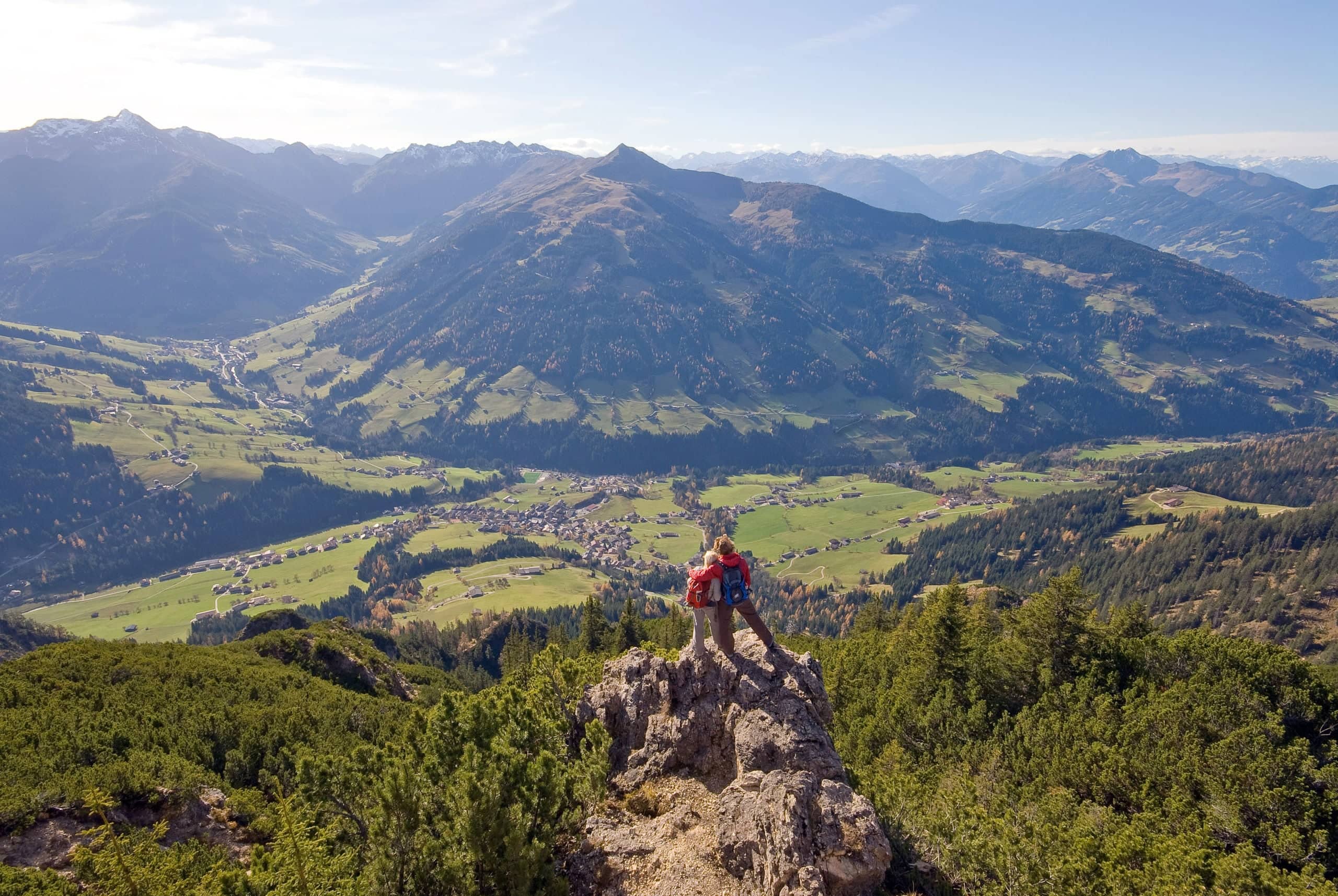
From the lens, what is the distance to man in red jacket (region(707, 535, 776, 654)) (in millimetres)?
33594

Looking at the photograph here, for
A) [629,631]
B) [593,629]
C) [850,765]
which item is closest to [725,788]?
[850,765]

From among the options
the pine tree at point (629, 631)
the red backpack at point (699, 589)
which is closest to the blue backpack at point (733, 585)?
the red backpack at point (699, 589)

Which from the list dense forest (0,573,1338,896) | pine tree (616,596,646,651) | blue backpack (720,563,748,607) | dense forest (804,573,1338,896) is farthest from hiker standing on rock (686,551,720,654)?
pine tree (616,596,646,651)

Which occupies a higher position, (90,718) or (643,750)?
(643,750)

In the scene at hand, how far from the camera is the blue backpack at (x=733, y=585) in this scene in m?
33.8

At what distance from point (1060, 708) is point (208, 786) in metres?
74.7

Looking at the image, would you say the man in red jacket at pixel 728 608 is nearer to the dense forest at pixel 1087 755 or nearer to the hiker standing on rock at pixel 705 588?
the hiker standing on rock at pixel 705 588

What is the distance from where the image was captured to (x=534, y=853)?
2761 centimetres

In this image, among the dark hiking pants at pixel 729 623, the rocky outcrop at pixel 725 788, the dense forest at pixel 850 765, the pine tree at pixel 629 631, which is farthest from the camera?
the pine tree at pixel 629 631

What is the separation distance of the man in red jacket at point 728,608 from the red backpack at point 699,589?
1.31 feet

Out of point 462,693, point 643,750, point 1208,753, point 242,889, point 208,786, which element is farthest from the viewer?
point 462,693

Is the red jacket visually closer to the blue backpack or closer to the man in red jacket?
the man in red jacket

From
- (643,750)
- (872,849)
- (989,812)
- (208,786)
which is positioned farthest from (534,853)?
(208,786)

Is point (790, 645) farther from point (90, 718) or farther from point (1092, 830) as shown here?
point (90, 718)
